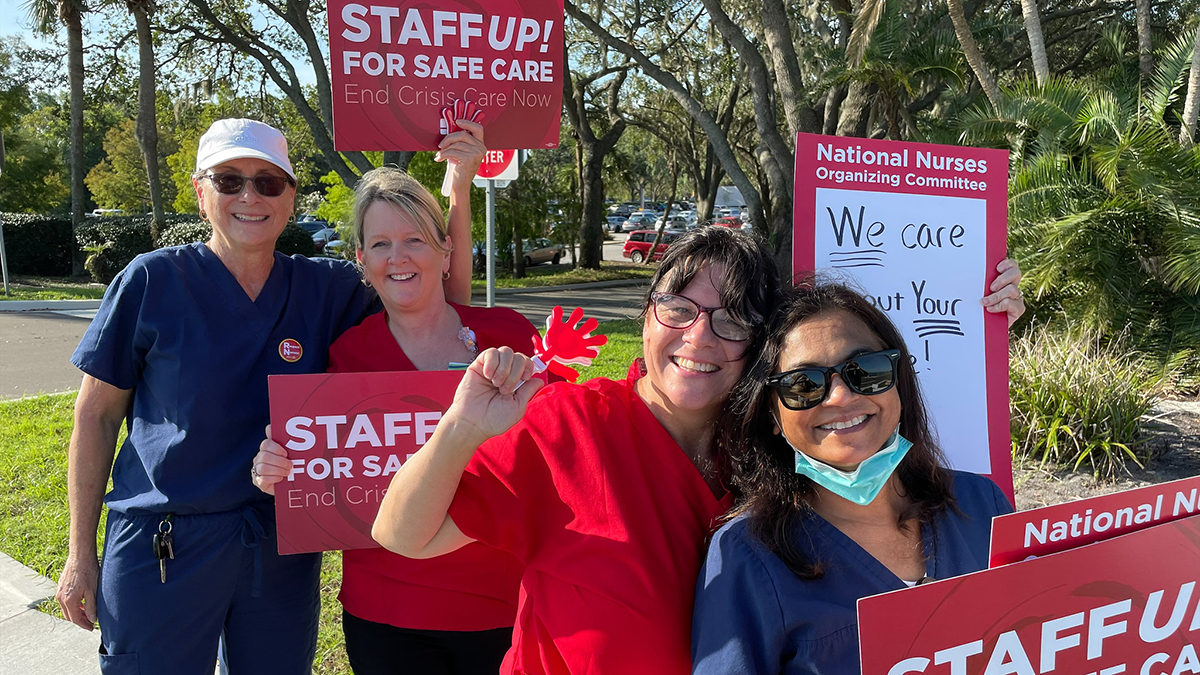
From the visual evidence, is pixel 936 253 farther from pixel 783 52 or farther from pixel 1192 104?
pixel 783 52

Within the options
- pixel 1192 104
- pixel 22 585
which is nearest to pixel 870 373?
pixel 22 585

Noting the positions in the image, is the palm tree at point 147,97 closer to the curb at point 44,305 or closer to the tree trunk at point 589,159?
the curb at point 44,305

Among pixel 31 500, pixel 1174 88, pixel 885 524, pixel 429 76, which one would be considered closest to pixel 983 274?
pixel 885 524

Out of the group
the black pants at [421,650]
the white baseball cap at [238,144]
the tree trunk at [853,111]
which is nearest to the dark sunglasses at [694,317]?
the black pants at [421,650]

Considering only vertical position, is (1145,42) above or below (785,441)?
above

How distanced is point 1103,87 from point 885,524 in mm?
11438

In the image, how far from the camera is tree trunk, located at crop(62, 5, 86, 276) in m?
20.4

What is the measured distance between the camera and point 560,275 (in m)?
24.9

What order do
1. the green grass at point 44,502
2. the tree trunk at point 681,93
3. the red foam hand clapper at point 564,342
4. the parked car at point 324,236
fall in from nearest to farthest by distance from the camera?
1. the red foam hand clapper at point 564,342
2. the green grass at point 44,502
3. the tree trunk at point 681,93
4. the parked car at point 324,236

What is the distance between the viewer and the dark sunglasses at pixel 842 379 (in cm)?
166

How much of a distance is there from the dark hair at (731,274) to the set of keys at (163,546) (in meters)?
1.44

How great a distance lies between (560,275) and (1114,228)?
58.6 feet

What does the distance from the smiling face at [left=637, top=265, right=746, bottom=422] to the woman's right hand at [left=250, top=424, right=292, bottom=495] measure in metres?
1.05

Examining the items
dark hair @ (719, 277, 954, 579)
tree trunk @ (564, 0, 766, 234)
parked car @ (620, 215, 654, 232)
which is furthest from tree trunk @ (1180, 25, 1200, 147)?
parked car @ (620, 215, 654, 232)
